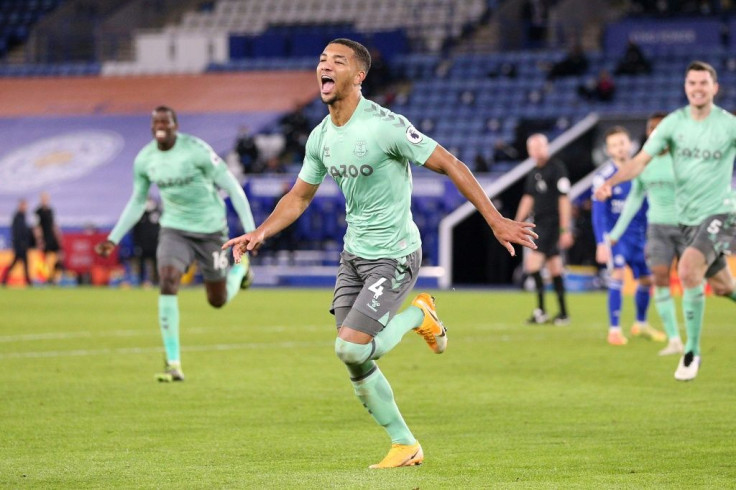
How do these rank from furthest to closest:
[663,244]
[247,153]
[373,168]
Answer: [247,153] → [663,244] → [373,168]

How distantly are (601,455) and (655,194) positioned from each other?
266 inches

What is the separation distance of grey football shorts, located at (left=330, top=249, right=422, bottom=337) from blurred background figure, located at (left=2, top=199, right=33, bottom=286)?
961 inches

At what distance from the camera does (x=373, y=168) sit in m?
7.57

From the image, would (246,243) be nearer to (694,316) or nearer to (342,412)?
(342,412)

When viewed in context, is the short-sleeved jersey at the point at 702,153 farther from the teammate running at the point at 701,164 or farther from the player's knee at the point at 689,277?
the player's knee at the point at 689,277

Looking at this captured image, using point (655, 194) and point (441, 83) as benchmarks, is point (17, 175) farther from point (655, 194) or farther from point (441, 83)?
point (655, 194)

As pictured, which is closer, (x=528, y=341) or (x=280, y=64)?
(x=528, y=341)

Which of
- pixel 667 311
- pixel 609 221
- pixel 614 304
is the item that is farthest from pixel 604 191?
pixel 609 221

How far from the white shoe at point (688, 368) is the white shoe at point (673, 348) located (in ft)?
8.73

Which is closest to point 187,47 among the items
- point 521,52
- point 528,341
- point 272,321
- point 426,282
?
point 521,52

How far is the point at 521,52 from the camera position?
122ft

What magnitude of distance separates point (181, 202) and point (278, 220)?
16.8 ft

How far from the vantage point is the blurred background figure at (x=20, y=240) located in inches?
1225

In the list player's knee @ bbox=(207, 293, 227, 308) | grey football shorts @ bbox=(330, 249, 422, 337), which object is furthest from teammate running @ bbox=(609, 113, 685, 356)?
grey football shorts @ bbox=(330, 249, 422, 337)
